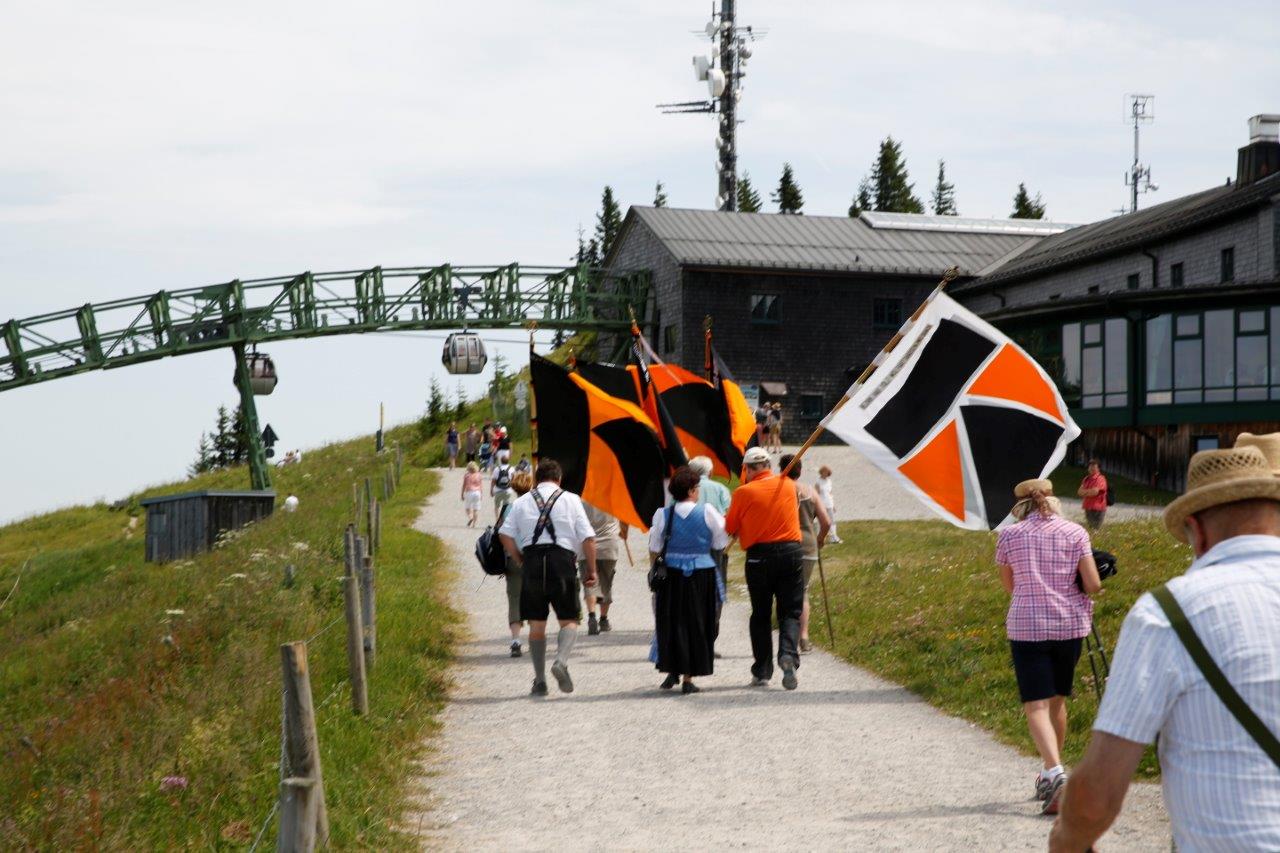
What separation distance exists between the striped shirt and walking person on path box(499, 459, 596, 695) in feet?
29.8

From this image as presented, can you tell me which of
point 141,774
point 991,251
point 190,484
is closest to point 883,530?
point 141,774

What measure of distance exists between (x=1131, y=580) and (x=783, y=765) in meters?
7.00

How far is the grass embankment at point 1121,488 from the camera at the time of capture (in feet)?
114

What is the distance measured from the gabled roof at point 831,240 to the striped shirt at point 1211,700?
47.3m

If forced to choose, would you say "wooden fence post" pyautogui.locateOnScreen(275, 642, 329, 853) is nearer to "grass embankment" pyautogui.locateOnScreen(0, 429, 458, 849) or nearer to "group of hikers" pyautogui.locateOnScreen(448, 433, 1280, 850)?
"grass embankment" pyautogui.locateOnScreen(0, 429, 458, 849)

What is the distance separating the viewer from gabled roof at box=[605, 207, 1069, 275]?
52000mm

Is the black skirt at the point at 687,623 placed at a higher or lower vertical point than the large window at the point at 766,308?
lower

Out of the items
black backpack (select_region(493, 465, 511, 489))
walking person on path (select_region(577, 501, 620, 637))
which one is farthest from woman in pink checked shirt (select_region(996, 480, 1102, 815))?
black backpack (select_region(493, 465, 511, 489))

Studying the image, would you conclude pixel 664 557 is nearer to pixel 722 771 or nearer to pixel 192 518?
pixel 722 771

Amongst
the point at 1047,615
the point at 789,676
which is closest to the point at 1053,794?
the point at 1047,615

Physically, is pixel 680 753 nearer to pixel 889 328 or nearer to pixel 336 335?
pixel 336 335

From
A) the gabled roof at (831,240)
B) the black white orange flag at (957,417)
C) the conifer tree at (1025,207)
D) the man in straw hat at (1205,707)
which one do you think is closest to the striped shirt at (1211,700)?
the man in straw hat at (1205,707)

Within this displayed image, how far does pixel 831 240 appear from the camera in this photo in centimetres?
5475

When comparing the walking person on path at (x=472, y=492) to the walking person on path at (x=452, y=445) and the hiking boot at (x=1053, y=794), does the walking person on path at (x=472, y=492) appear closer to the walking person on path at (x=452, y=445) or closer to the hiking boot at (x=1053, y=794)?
the walking person on path at (x=452, y=445)
